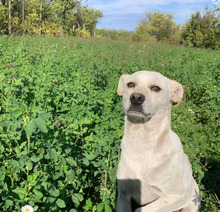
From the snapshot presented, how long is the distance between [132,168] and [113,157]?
0.36 m

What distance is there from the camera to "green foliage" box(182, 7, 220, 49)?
28.8 m

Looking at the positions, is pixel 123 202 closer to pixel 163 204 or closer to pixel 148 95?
pixel 163 204

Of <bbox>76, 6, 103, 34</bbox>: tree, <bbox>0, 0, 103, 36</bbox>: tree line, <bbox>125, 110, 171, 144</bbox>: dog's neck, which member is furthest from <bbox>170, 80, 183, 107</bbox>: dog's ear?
<bbox>76, 6, 103, 34</bbox>: tree

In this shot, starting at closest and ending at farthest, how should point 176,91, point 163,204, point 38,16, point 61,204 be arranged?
point 61,204
point 163,204
point 176,91
point 38,16

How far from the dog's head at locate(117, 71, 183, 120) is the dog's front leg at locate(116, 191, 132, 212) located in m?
0.87

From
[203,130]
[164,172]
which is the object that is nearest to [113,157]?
[164,172]

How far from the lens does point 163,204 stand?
92.6 inches

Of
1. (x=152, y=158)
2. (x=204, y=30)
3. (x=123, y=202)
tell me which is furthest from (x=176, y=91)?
(x=204, y=30)

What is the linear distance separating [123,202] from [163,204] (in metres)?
0.43

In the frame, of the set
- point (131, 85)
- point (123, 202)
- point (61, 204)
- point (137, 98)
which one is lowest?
point (123, 202)

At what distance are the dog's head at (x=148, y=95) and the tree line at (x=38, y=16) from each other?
2005cm

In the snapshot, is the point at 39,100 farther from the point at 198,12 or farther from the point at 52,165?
the point at 198,12

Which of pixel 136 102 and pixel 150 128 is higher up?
pixel 136 102

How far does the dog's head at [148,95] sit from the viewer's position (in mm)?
2459
